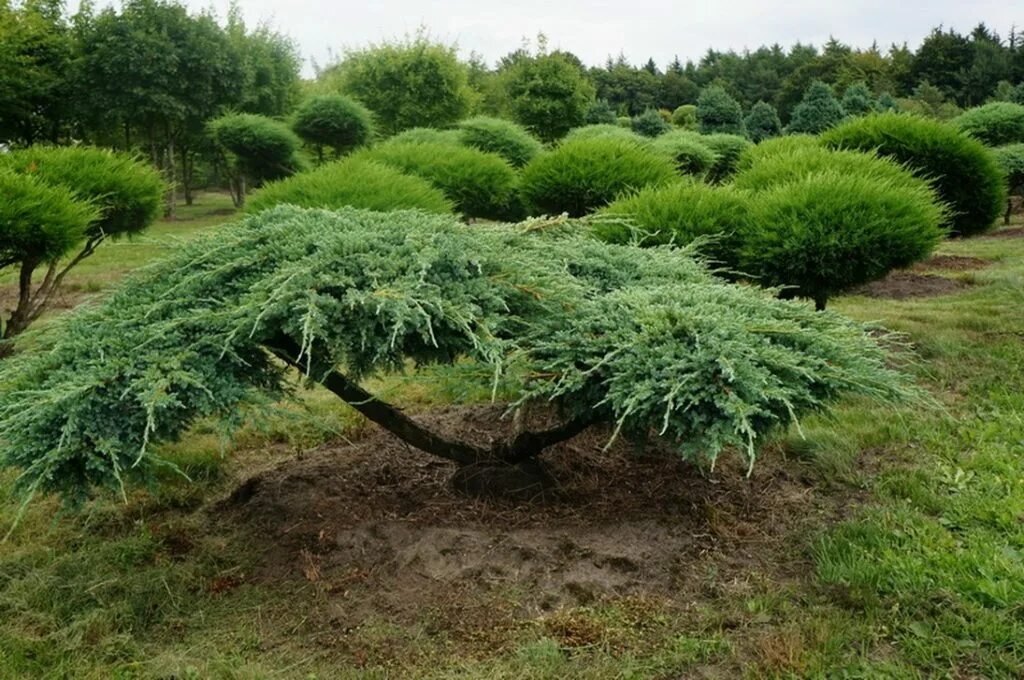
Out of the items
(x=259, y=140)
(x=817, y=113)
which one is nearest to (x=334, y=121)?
(x=259, y=140)

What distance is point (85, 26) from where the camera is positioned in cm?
2053

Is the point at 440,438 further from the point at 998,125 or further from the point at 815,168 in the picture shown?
the point at 998,125

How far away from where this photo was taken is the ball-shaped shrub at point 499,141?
37.1ft

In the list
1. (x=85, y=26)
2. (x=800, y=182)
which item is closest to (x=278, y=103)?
(x=85, y=26)

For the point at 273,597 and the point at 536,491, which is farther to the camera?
the point at 536,491

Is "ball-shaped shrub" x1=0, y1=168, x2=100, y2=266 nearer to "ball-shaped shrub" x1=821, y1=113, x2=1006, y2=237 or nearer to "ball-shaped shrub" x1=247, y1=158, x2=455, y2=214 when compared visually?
"ball-shaped shrub" x1=247, y1=158, x2=455, y2=214

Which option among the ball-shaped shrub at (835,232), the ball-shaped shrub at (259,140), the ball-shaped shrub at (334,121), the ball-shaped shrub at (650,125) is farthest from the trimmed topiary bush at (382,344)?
the ball-shaped shrub at (650,125)

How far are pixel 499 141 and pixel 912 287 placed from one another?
573 cm

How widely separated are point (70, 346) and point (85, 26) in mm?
21730

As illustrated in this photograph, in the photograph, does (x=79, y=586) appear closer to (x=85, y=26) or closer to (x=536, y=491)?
(x=536, y=491)

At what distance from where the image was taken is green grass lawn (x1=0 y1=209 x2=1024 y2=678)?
2.51 m

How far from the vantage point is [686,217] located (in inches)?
210

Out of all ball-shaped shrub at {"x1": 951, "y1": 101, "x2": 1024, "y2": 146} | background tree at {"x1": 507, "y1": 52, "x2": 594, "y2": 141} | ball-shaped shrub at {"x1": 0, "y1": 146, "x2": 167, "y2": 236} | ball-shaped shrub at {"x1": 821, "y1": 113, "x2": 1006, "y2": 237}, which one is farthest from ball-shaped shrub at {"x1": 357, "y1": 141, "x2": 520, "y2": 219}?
ball-shaped shrub at {"x1": 951, "y1": 101, "x2": 1024, "y2": 146}

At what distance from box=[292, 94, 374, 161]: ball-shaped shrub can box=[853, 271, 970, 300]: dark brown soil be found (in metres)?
12.3
